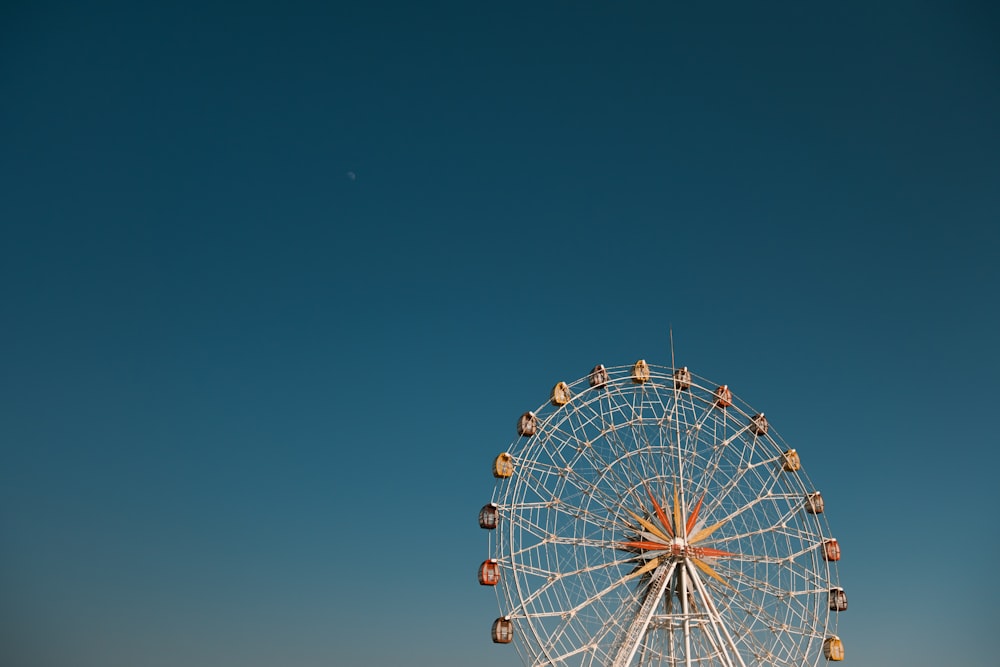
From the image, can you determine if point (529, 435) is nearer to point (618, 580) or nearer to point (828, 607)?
point (618, 580)

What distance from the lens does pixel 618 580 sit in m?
37.8

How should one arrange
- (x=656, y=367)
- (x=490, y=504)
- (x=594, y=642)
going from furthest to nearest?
(x=656, y=367), (x=490, y=504), (x=594, y=642)

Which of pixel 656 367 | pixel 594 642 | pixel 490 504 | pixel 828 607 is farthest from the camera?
pixel 656 367

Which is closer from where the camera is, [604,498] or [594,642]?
[594,642]

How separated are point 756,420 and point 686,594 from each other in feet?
40.4

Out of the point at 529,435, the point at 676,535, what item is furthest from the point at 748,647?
the point at 529,435

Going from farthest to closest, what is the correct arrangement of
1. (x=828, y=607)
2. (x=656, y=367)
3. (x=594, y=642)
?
(x=656, y=367), (x=828, y=607), (x=594, y=642)

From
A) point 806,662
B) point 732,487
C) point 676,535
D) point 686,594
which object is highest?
point 732,487

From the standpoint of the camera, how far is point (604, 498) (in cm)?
3938

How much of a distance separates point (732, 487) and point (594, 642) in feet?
40.0

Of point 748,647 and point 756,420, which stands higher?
point 756,420

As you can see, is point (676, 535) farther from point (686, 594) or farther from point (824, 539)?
point (824, 539)

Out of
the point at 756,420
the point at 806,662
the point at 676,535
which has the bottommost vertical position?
the point at 806,662

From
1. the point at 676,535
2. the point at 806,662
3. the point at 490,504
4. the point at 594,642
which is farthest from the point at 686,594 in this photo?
the point at 490,504
